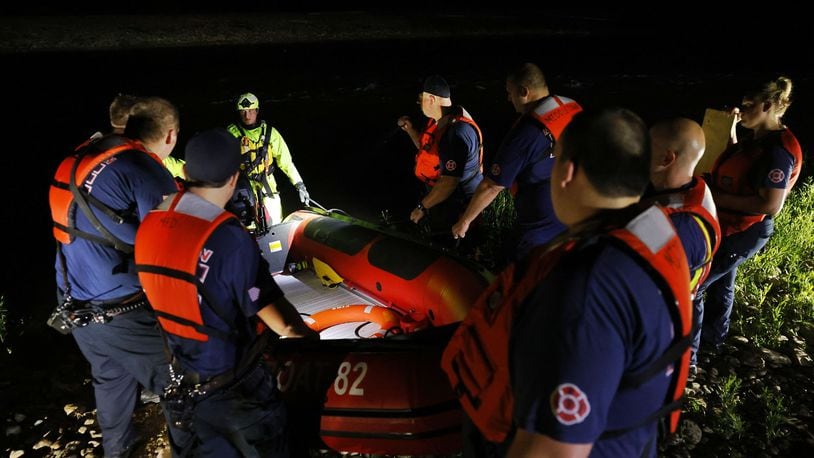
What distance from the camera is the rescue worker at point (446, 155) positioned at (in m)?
4.05

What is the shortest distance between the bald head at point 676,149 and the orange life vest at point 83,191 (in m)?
2.16

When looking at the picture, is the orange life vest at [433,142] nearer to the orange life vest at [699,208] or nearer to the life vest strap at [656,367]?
the orange life vest at [699,208]

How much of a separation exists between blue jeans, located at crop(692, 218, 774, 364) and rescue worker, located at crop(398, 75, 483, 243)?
68.6 inches

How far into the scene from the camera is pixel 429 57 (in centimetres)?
2228

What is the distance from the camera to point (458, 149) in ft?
13.3

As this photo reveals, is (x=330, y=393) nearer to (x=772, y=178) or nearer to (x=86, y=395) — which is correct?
(x=86, y=395)

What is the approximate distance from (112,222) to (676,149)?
2347mm

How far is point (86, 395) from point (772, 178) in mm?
3914

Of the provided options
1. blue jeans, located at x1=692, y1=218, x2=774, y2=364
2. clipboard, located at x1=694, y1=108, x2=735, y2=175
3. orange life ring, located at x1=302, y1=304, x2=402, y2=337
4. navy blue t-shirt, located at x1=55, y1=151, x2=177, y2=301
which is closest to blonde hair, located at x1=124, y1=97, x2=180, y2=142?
navy blue t-shirt, located at x1=55, y1=151, x2=177, y2=301

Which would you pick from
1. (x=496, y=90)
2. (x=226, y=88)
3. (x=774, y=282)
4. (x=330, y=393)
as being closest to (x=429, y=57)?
(x=496, y=90)

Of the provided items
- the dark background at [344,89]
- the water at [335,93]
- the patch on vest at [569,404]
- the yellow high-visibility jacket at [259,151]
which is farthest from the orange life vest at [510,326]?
the dark background at [344,89]

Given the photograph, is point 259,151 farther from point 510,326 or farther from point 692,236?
point 510,326

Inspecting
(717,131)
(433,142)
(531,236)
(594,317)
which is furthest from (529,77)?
(594,317)

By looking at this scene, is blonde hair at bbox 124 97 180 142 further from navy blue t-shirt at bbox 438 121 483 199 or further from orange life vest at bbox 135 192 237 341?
navy blue t-shirt at bbox 438 121 483 199
